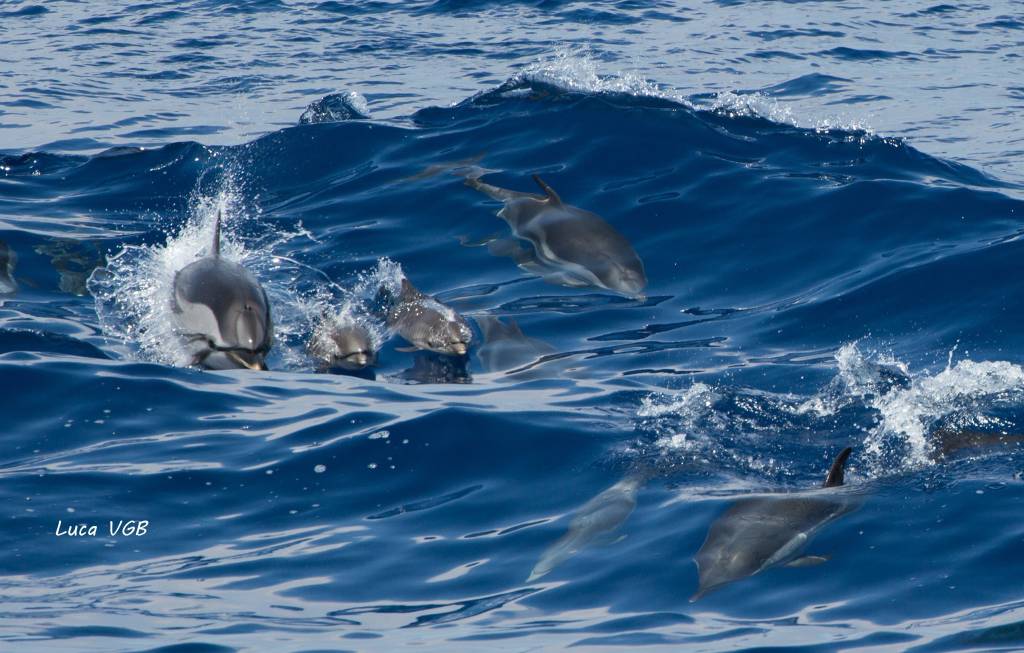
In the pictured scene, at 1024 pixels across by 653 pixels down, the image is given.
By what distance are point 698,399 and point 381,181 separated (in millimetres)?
6793

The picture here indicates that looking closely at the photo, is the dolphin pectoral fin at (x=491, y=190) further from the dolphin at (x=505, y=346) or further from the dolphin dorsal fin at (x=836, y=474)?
the dolphin dorsal fin at (x=836, y=474)

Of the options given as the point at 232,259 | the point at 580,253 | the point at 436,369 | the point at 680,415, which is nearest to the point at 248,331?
the point at 436,369

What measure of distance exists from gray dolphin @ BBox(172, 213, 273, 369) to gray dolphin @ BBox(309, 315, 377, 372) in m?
0.73

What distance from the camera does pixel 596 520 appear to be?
722 centimetres

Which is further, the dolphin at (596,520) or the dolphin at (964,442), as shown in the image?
the dolphin at (964,442)

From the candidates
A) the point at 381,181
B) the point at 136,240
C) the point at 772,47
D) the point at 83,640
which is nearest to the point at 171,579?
the point at 83,640

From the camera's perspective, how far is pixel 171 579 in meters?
6.65

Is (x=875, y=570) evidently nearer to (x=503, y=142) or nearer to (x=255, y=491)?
(x=255, y=491)

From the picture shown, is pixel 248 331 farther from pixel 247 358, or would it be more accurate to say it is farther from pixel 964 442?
pixel 964 442

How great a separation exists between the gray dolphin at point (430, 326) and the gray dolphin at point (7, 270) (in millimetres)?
3230

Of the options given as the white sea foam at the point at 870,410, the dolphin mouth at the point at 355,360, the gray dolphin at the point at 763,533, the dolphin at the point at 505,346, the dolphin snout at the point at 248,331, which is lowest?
the dolphin at the point at 505,346

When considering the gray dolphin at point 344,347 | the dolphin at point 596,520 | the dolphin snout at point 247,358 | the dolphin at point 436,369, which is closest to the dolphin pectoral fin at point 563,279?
the dolphin at point 436,369

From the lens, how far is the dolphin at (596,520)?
6.82 metres

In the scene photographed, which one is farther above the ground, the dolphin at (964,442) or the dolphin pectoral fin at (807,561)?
the dolphin pectoral fin at (807,561)
